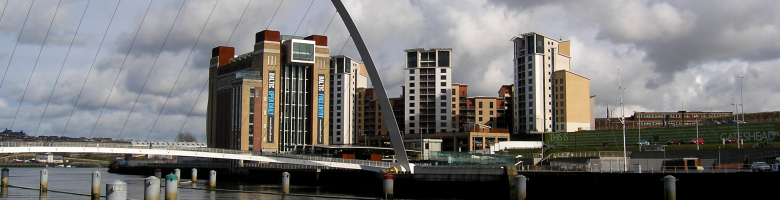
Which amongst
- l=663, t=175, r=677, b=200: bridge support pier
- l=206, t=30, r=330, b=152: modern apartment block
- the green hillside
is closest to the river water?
l=663, t=175, r=677, b=200: bridge support pier

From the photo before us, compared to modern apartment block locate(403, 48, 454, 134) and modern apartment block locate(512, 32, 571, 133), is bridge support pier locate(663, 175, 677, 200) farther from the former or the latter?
modern apartment block locate(403, 48, 454, 134)

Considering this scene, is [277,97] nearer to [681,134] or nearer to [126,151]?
[126,151]

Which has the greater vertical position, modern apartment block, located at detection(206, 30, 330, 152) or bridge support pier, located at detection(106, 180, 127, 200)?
modern apartment block, located at detection(206, 30, 330, 152)

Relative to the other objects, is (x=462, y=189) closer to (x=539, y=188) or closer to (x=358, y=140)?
(x=539, y=188)

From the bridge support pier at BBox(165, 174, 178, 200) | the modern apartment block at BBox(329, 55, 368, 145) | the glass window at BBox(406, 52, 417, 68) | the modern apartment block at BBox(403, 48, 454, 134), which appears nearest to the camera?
the bridge support pier at BBox(165, 174, 178, 200)

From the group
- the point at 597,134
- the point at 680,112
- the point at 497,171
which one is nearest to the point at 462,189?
the point at 497,171

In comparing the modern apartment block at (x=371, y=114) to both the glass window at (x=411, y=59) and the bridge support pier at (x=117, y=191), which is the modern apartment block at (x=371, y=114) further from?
the bridge support pier at (x=117, y=191)

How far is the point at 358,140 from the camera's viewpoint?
142375 mm

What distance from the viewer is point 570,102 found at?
120 meters

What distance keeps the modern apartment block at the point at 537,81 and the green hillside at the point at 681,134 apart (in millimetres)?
12181

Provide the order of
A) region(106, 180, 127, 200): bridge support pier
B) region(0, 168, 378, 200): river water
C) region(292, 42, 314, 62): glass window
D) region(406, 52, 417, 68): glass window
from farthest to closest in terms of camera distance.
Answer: region(406, 52, 417, 68): glass window
region(292, 42, 314, 62): glass window
region(0, 168, 378, 200): river water
region(106, 180, 127, 200): bridge support pier

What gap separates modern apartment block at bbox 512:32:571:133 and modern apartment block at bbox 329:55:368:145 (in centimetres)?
3515

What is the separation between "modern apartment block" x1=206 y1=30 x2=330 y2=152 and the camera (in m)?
111

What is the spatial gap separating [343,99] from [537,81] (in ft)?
137
